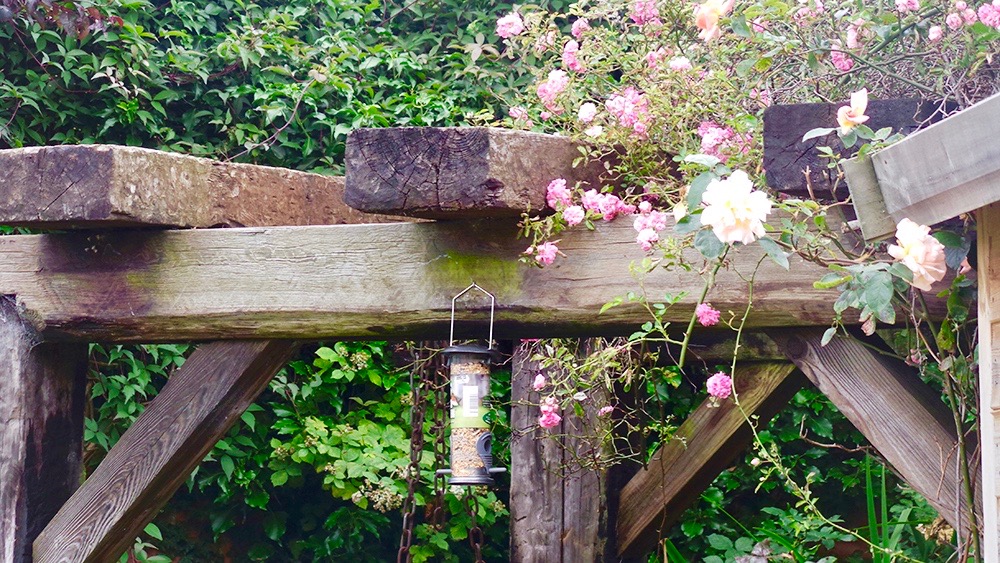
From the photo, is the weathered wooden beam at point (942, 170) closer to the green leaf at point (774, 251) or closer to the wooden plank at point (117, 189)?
the green leaf at point (774, 251)

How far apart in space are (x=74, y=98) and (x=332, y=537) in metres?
2.00

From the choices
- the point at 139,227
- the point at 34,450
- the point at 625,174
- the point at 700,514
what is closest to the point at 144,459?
the point at 34,450

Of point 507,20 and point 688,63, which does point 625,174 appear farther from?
point 507,20

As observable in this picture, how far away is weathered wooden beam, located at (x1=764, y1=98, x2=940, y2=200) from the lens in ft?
5.96

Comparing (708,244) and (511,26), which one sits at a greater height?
(511,26)

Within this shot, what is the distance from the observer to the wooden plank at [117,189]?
2.10 meters

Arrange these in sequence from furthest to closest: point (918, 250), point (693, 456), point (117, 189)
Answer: point (693, 456) → point (117, 189) → point (918, 250)

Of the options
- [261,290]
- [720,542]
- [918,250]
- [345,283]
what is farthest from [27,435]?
[720,542]

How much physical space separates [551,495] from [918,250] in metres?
2.03

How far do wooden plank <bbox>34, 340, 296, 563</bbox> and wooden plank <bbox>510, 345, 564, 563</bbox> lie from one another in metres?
1.05

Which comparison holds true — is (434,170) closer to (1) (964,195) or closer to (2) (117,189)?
(2) (117,189)

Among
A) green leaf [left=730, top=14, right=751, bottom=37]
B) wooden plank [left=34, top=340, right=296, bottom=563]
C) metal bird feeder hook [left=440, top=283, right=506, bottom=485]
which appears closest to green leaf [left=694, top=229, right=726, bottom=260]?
green leaf [left=730, top=14, right=751, bottom=37]

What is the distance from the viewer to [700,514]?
185 inches

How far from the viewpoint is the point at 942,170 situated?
4.62ft
